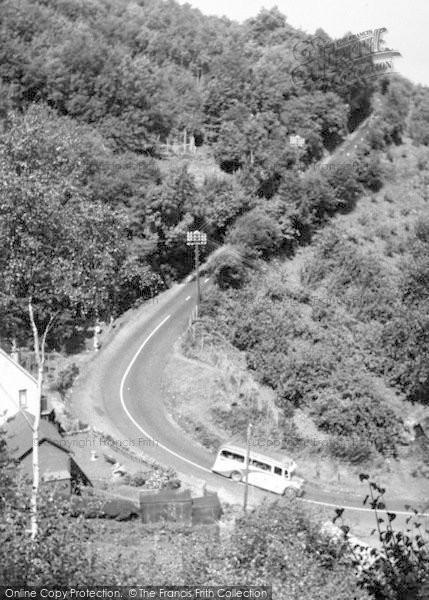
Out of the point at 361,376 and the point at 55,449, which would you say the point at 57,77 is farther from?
the point at 55,449

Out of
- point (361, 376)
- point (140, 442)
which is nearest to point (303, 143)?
point (361, 376)

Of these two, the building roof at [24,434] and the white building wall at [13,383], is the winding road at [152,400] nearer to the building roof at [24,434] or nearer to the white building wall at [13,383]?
the white building wall at [13,383]

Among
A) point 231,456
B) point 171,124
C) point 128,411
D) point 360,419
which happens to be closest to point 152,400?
point 128,411

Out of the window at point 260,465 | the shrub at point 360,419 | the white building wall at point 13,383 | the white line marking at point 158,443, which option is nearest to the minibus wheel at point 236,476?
the window at point 260,465

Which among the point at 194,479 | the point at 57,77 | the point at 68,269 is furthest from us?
the point at 57,77

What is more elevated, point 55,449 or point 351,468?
point 55,449

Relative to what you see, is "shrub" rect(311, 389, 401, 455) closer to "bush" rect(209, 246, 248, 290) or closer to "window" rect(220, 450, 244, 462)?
"window" rect(220, 450, 244, 462)

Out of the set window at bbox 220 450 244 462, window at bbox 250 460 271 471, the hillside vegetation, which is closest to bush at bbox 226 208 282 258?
the hillside vegetation

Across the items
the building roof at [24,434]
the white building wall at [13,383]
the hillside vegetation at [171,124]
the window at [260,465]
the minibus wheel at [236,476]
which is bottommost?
the minibus wheel at [236,476]

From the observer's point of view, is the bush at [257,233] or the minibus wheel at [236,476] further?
the bush at [257,233]
